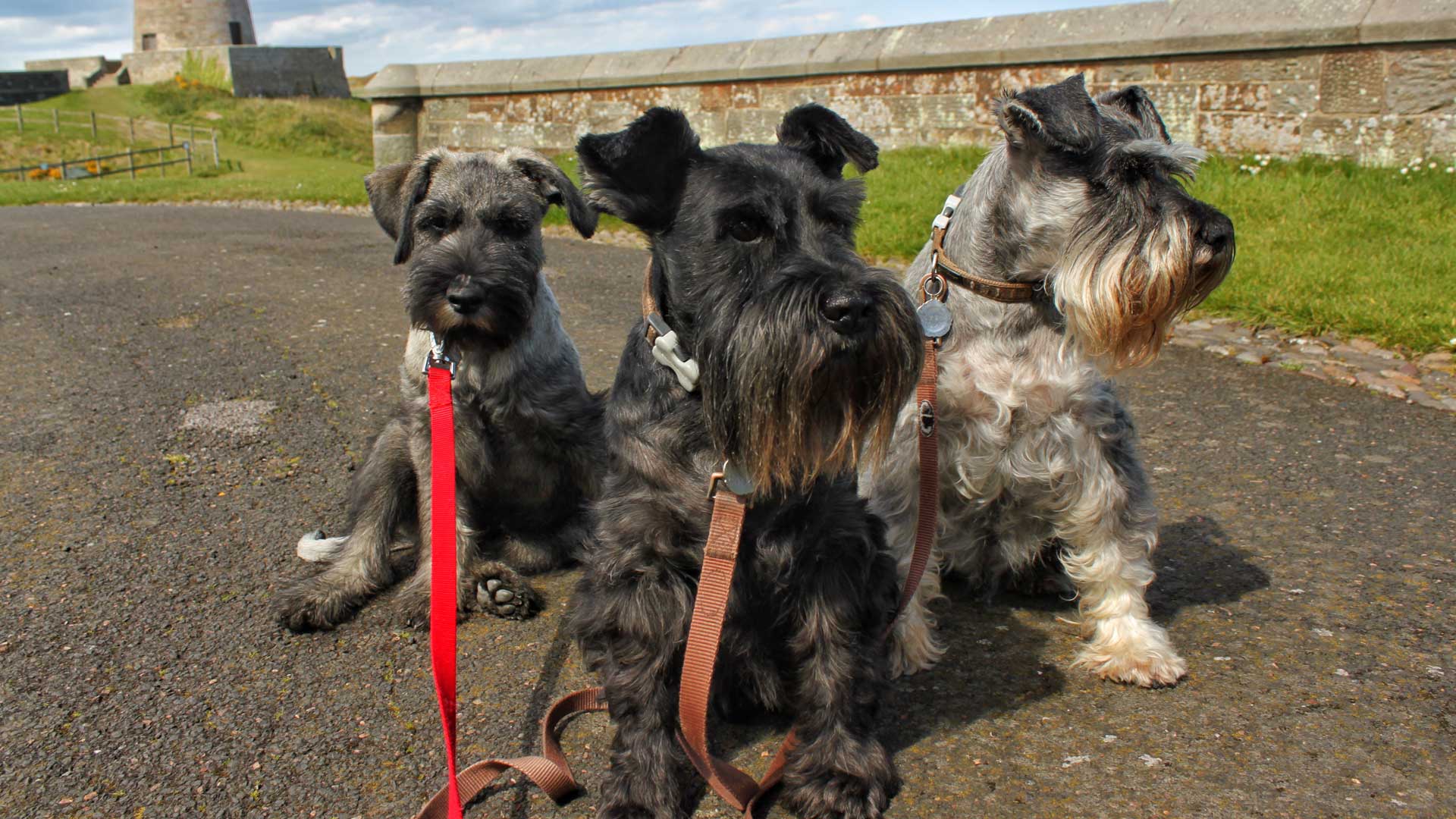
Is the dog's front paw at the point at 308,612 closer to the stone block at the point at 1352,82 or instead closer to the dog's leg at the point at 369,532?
the dog's leg at the point at 369,532

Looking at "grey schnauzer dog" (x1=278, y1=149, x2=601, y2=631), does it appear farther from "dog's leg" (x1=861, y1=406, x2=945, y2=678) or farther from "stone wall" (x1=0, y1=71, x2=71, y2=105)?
"stone wall" (x1=0, y1=71, x2=71, y2=105)

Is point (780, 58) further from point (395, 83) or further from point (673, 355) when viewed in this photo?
point (673, 355)

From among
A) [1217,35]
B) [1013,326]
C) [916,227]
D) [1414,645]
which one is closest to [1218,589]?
[1414,645]

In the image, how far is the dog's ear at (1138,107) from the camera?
343 cm

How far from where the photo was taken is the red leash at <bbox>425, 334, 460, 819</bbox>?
8.66ft

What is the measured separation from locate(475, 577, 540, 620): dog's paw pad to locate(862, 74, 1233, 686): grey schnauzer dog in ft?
4.41

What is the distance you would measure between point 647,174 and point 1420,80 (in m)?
8.83

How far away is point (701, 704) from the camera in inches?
102

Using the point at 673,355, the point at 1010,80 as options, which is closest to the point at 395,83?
the point at 1010,80

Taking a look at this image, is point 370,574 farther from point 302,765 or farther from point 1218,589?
point 1218,589

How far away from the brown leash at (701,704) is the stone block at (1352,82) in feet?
27.8

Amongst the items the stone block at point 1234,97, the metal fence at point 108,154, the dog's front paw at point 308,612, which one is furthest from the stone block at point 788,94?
the metal fence at point 108,154

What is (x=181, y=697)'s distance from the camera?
329 cm

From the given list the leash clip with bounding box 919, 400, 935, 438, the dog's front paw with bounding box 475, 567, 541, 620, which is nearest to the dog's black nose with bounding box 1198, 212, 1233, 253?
the leash clip with bounding box 919, 400, 935, 438
